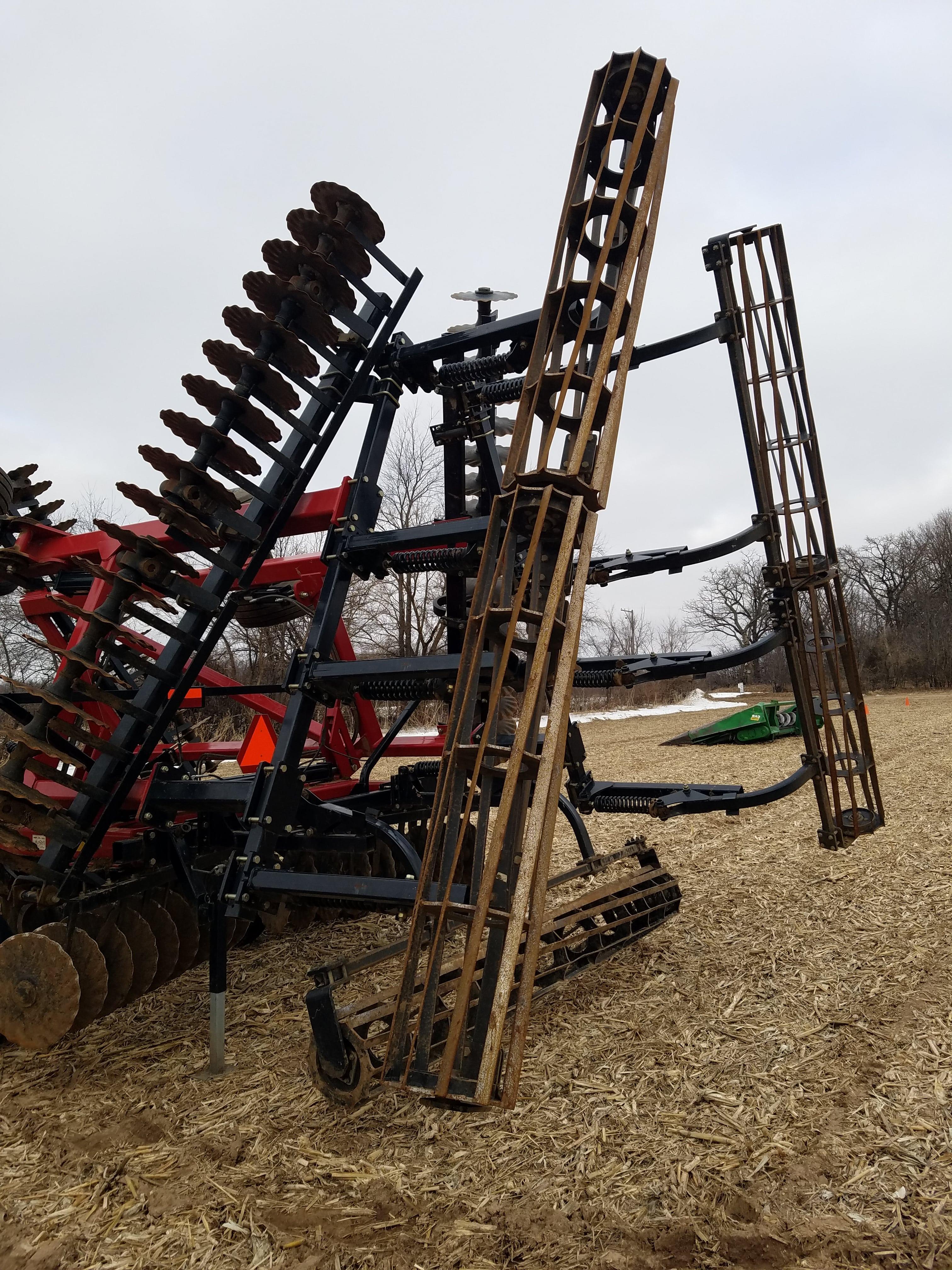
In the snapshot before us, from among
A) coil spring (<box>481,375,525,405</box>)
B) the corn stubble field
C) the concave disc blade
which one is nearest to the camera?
the corn stubble field

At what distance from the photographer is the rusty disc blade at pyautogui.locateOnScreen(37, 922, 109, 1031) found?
11.1ft

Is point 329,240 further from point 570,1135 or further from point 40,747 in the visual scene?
point 570,1135

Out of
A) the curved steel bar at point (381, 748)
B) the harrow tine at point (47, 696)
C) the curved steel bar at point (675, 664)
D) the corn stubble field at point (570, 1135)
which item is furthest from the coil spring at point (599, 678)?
the harrow tine at point (47, 696)

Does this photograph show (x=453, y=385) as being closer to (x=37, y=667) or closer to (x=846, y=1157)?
(x=846, y=1157)

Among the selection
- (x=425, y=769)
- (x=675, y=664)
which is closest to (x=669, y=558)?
(x=675, y=664)

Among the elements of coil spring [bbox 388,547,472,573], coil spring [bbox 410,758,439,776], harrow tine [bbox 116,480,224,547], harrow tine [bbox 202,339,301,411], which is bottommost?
coil spring [bbox 410,758,439,776]

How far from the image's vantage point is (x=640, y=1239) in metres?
2.24

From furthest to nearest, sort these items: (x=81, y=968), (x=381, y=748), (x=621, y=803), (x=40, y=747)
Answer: (x=381, y=748), (x=621, y=803), (x=40, y=747), (x=81, y=968)

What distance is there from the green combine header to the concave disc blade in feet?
48.0

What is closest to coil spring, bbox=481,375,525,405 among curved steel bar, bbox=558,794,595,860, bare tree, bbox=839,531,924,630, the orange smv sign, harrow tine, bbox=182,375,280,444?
harrow tine, bbox=182,375,280,444

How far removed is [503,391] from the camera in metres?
4.68

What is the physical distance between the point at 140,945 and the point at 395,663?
195cm

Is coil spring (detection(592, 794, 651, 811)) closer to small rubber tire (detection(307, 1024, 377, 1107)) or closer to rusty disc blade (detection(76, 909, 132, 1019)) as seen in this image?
small rubber tire (detection(307, 1024, 377, 1107))

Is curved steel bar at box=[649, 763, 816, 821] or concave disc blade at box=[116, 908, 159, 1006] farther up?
curved steel bar at box=[649, 763, 816, 821]
